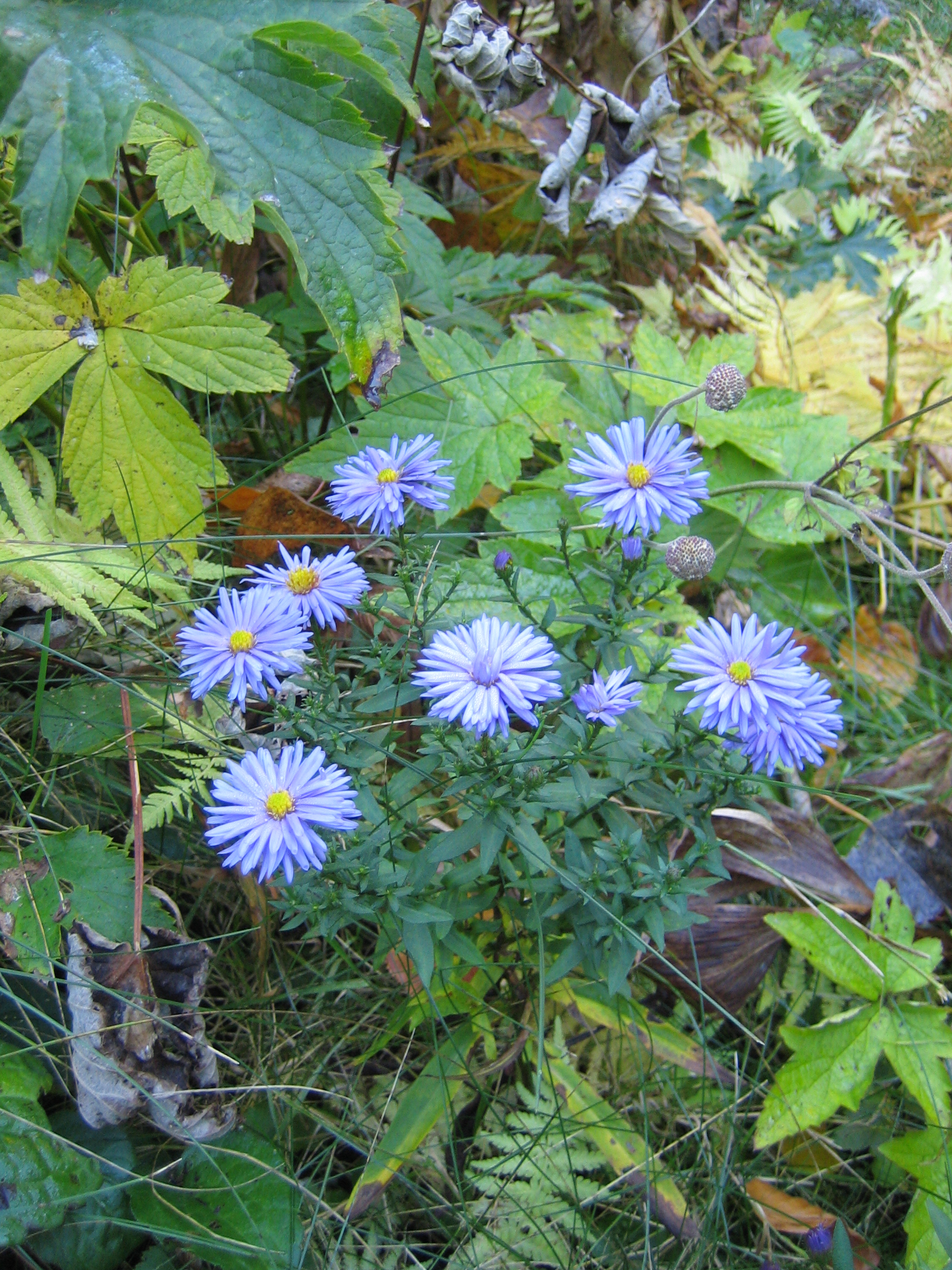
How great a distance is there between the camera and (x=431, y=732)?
1242 millimetres

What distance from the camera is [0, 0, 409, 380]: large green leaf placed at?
1.16 m

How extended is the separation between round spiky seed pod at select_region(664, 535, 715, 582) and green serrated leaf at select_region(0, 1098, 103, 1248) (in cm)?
111

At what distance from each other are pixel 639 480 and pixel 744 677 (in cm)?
33

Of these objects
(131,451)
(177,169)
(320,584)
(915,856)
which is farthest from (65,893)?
(915,856)

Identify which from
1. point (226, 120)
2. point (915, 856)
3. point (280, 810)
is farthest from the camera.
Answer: point (915, 856)

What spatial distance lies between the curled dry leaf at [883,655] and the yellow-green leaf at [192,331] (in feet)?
4.92

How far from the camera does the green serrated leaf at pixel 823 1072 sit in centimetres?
Result: 150

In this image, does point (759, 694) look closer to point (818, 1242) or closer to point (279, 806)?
point (279, 806)

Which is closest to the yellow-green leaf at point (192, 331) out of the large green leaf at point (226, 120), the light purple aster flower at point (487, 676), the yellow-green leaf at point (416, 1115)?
the large green leaf at point (226, 120)

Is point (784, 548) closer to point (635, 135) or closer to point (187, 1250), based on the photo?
point (635, 135)

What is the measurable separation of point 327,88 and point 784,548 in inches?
62.0

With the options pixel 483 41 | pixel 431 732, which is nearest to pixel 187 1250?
pixel 431 732

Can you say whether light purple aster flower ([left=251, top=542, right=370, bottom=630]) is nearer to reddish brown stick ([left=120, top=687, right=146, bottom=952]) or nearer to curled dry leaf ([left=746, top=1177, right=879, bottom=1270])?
reddish brown stick ([left=120, top=687, right=146, bottom=952])

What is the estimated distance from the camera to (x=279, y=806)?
3.40ft
